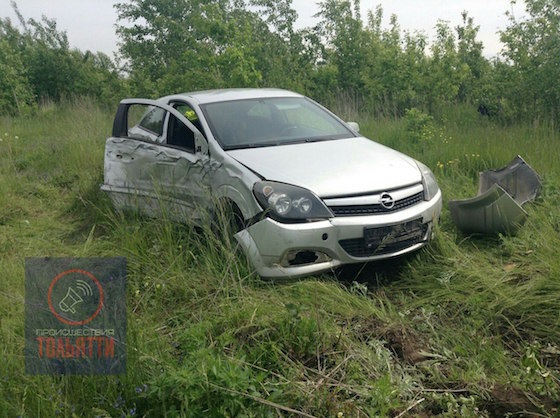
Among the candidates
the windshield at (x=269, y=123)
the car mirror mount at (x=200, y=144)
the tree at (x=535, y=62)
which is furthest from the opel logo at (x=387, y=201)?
the tree at (x=535, y=62)

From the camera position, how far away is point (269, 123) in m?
5.41

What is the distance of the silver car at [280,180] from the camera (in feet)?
13.5

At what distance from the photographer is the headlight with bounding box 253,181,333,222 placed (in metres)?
4.10

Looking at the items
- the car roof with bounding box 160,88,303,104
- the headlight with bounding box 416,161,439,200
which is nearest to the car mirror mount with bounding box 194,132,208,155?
the car roof with bounding box 160,88,303,104

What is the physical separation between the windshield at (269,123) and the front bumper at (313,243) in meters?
1.10

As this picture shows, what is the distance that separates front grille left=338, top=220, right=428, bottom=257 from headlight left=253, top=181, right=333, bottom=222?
0.28 meters

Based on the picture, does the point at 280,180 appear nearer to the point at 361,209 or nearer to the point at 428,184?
the point at 361,209

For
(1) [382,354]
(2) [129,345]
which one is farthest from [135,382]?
(1) [382,354]

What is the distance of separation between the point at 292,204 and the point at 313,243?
31 cm

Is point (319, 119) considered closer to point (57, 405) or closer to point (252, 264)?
point (252, 264)

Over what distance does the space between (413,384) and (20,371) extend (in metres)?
1.95

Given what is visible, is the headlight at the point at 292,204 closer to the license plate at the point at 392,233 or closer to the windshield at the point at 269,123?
the license plate at the point at 392,233

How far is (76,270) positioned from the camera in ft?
11.6

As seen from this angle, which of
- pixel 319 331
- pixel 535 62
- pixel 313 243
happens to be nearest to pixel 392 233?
pixel 313 243
